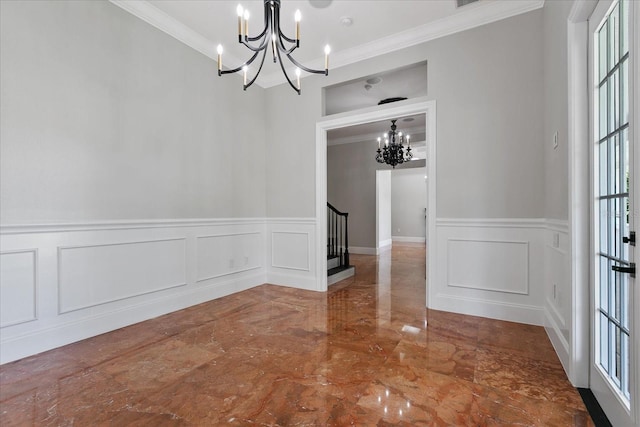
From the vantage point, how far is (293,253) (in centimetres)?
428

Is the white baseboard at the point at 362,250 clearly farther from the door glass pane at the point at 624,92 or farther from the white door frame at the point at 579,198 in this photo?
the door glass pane at the point at 624,92

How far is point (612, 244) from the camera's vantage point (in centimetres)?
152

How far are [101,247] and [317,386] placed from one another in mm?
2242

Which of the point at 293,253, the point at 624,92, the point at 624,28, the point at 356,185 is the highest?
the point at 624,28

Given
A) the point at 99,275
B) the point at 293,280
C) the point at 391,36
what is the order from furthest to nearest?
1. the point at 293,280
2. the point at 391,36
3. the point at 99,275

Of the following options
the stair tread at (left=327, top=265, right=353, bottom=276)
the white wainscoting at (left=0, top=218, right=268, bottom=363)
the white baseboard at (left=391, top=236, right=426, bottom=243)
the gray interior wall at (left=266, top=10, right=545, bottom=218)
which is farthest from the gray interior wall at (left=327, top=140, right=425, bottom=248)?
the white wainscoting at (left=0, top=218, right=268, bottom=363)

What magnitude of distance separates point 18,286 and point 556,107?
423cm

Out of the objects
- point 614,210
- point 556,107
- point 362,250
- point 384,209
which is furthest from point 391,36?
point 384,209

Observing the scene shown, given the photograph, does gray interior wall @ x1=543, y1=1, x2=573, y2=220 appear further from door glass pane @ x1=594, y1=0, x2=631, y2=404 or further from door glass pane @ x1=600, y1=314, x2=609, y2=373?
door glass pane @ x1=600, y1=314, x2=609, y2=373

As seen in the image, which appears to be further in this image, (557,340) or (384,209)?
(384,209)

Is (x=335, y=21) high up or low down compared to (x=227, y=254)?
up

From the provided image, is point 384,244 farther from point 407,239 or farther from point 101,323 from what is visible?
point 101,323

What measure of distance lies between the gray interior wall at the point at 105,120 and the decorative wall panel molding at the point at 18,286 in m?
0.28

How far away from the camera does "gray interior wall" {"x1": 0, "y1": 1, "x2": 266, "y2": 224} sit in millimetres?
2182
